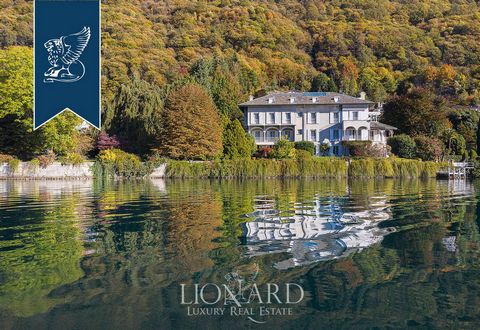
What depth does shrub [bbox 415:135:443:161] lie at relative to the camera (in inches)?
2155

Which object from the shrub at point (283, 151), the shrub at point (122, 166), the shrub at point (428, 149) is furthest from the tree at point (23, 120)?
the shrub at point (428, 149)

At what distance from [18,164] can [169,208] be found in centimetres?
2962

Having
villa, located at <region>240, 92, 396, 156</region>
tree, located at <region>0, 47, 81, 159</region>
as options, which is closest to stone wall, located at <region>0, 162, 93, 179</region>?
tree, located at <region>0, 47, 81, 159</region>

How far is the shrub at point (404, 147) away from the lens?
181 ft

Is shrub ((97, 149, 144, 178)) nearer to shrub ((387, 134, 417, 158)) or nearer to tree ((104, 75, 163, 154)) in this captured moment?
tree ((104, 75, 163, 154))

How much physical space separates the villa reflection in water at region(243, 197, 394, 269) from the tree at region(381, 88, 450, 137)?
48.5m

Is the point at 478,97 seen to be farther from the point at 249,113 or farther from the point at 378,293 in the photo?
the point at 378,293

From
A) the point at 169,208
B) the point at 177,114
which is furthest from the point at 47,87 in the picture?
the point at 177,114

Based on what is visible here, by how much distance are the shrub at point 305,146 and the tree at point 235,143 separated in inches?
274

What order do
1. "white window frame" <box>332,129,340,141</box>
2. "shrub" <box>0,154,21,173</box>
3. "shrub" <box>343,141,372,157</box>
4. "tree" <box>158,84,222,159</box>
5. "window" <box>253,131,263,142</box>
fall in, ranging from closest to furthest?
"shrub" <box>0,154,21,173</box>
"tree" <box>158,84,222,159</box>
"shrub" <box>343,141,372,157</box>
"white window frame" <box>332,129,340,141</box>
"window" <box>253,131,263,142</box>

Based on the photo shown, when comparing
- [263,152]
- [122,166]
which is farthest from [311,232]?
[263,152]

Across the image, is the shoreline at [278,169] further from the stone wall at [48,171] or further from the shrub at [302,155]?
the shrub at [302,155]

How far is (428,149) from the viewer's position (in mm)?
55000

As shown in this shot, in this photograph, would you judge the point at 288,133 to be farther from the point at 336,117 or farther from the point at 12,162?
the point at 12,162
